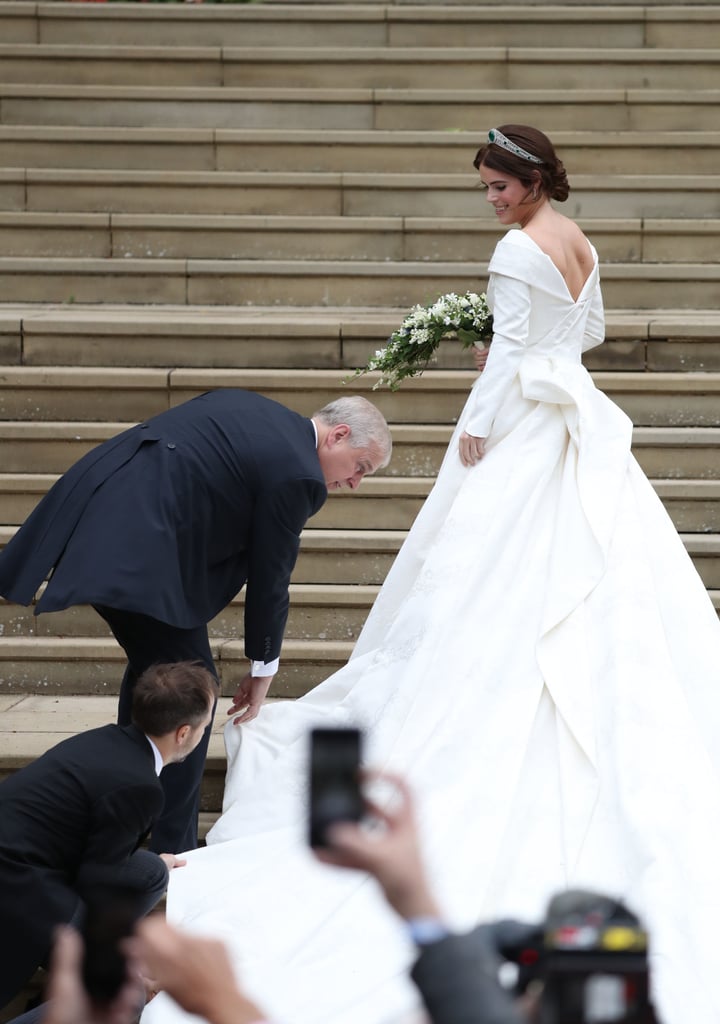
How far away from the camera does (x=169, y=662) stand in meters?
3.92

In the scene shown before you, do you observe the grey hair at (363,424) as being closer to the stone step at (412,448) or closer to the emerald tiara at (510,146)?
the emerald tiara at (510,146)

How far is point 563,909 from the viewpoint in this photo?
127cm

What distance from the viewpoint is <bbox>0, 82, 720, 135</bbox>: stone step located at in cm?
Result: 868

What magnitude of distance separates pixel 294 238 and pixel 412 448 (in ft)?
7.40

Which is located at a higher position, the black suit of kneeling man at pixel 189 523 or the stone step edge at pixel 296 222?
the stone step edge at pixel 296 222

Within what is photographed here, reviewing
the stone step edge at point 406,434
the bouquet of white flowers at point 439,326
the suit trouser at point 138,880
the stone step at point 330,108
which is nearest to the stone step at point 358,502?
the stone step edge at point 406,434

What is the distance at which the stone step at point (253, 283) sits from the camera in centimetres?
737

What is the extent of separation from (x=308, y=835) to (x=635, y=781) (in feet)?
8.29

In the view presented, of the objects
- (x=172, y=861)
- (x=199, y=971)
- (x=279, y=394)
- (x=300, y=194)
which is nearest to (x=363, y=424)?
A: (x=172, y=861)

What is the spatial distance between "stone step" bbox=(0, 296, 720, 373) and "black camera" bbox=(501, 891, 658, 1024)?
18.4 ft

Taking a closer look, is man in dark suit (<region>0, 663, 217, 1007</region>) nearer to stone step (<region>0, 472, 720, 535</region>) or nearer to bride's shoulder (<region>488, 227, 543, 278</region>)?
bride's shoulder (<region>488, 227, 543, 278</region>)

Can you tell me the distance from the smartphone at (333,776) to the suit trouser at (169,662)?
2.66 metres

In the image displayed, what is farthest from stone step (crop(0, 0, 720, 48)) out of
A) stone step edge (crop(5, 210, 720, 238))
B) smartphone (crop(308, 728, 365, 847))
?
smartphone (crop(308, 728, 365, 847))

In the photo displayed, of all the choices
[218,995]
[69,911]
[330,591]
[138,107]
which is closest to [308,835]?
[218,995]
